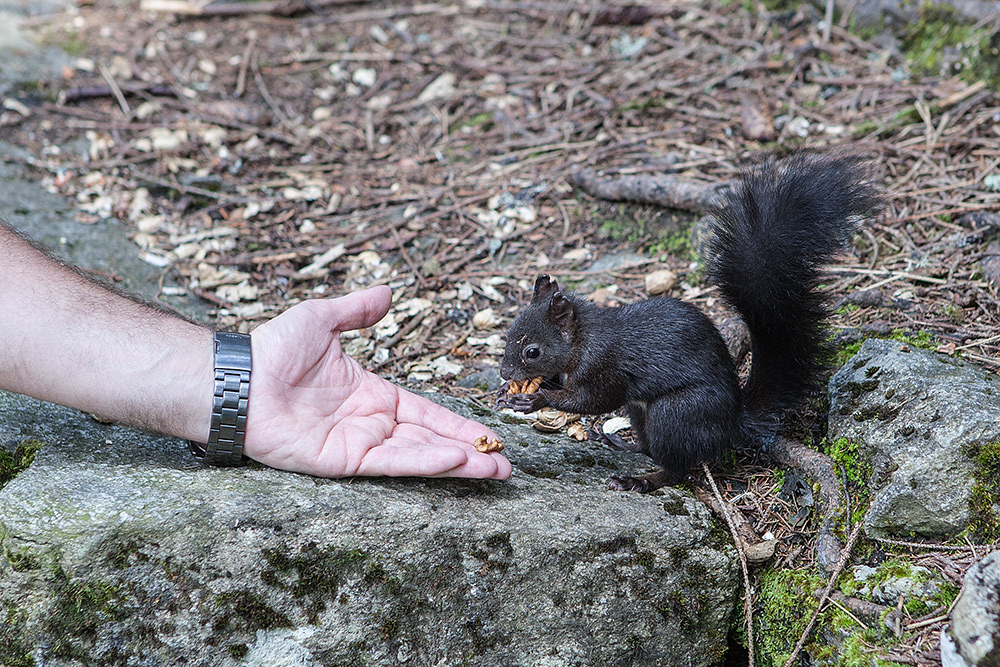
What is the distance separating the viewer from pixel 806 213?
7.67 ft

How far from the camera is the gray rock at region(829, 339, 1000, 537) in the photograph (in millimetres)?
2090

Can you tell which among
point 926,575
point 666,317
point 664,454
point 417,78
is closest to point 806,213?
point 666,317

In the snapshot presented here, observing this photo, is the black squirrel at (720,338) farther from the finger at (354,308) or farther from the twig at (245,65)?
the twig at (245,65)

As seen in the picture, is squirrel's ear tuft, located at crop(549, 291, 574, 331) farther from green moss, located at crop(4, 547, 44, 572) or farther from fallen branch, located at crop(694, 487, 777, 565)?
green moss, located at crop(4, 547, 44, 572)

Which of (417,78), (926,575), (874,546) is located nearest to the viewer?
(926,575)

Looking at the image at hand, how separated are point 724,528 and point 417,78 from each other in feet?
13.7

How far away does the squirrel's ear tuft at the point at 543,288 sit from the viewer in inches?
116

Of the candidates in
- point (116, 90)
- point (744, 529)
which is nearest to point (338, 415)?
point (744, 529)

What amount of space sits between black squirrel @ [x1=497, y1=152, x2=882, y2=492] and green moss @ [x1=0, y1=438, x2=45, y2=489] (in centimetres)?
141

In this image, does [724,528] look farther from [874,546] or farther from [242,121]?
[242,121]

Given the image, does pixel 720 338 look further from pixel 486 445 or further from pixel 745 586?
pixel 486 445

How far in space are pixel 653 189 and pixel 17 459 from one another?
2.95 metres

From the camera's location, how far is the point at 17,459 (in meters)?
2.08

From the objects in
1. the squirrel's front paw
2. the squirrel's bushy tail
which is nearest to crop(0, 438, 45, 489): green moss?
the squirrel's front paw
